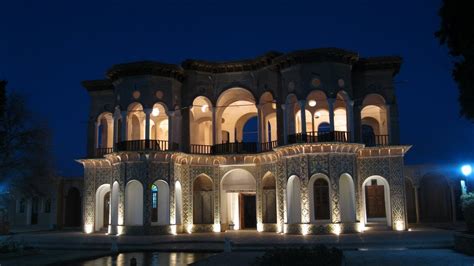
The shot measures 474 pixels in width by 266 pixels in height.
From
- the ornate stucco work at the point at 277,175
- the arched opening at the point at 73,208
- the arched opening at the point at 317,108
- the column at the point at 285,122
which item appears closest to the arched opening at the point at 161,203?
the ornate stucco work at the point at 277,175

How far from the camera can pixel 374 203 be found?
1325 inches

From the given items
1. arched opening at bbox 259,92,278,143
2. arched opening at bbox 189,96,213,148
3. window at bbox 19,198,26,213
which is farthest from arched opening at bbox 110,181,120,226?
window at bbox 19,198,26,213

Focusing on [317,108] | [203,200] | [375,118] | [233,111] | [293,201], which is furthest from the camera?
[233,111]

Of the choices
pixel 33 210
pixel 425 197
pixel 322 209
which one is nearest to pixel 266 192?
pixel 322 209

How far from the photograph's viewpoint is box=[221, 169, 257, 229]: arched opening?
29.1m

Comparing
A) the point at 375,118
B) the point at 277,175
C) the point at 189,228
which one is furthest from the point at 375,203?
the point at 189,228

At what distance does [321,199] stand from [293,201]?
5.17 feet

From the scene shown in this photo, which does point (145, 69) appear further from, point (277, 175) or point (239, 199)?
point (239, 199)

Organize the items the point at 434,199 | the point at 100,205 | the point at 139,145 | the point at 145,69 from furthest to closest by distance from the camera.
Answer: the point at 434,199
the point at 100,205
the point at 145,69
the point at 139,145

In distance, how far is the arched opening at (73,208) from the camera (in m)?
35.6

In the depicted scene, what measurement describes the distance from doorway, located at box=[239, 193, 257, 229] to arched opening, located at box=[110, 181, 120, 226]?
287 inches

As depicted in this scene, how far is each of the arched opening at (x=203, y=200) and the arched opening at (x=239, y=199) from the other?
70 cm

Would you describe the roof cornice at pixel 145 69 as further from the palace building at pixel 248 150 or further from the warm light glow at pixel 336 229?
the warm light glow at pixel 336 229

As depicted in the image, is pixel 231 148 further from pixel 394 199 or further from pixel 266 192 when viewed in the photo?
pixel 394 199
